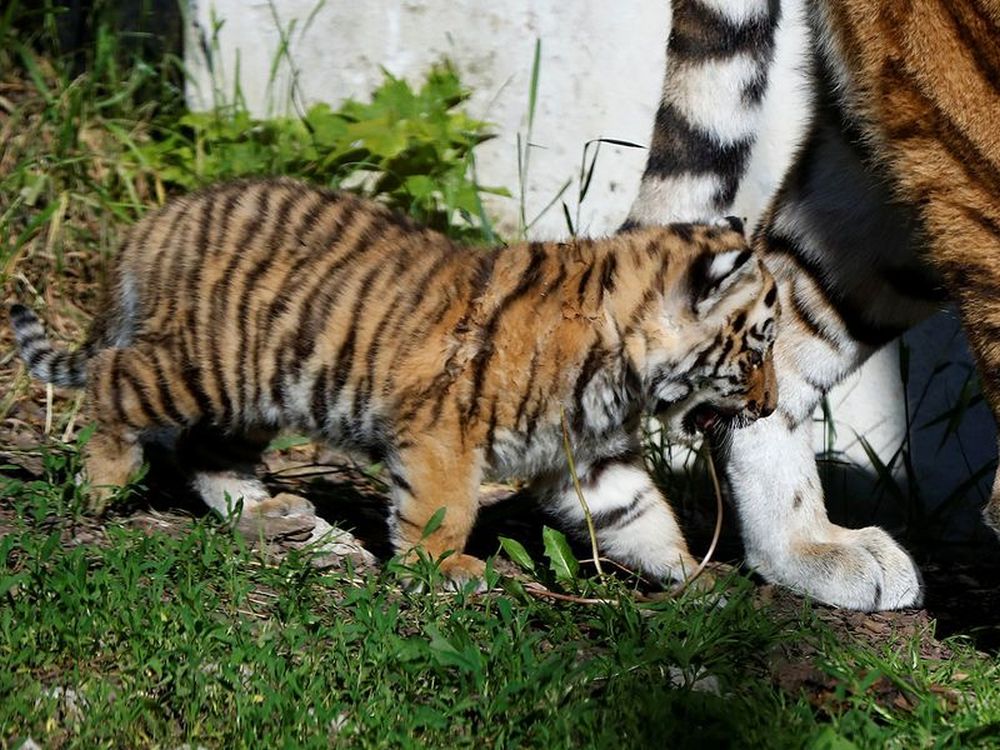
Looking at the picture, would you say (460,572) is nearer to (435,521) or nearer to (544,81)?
(435,521)

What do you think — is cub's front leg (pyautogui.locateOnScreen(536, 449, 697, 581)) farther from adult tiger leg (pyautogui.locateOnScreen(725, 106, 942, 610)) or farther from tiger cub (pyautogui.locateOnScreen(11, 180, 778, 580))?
adult tiger leg (pyautogui.locateOnScreen(725, 106, 942, 610))

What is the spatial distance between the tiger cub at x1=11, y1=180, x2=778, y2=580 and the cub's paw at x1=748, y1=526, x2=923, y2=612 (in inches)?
9.7

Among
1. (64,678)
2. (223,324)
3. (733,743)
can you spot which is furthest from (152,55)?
(733,743)

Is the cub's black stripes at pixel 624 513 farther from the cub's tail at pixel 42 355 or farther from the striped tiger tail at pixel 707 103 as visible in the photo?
the cub's tail at pixel 42 355

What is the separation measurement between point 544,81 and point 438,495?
6.38ft

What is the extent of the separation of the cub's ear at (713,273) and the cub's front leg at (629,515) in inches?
17.6

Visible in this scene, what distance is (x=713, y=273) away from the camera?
311cm

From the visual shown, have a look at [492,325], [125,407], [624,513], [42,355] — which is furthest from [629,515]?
[42,355]

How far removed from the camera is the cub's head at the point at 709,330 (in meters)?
3.16

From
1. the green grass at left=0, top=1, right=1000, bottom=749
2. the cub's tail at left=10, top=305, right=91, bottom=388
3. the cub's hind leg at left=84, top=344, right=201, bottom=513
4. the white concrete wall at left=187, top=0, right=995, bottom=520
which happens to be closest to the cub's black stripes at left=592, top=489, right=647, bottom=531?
the green grass at left=0, top=1, right=1000, bottom=749

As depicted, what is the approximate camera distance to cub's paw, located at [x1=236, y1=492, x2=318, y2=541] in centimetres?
351

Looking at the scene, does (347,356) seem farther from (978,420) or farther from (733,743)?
(978,420)

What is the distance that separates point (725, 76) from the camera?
344 cm

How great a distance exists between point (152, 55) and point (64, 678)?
10.7 feet
